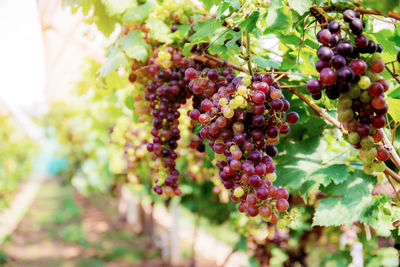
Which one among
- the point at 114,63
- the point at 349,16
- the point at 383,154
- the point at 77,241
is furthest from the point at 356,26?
the point at 77,241

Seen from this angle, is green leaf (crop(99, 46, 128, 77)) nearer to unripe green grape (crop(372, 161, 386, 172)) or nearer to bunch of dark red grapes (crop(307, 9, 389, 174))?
bunch of dark red grapes (crop(307, 9, 389, 174))

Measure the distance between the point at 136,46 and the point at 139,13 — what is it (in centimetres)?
15

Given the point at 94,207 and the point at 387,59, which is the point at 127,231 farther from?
the point at 387,59

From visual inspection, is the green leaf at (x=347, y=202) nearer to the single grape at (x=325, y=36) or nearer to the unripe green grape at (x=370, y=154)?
the unripe green grape at (x=370, y=154)

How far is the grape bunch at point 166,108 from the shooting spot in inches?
56.2

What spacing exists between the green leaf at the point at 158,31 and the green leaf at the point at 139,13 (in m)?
0.04

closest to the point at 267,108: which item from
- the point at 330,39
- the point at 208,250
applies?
the point at 330,39

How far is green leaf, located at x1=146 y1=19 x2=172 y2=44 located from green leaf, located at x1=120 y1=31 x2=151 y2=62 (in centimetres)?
8

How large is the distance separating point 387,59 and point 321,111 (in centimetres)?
30

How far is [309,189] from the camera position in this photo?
143 centimetres

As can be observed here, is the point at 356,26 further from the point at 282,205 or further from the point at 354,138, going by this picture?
the point at 282,205

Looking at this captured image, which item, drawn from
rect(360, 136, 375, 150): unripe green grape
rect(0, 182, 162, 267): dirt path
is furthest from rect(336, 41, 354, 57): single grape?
rect(0, 182, 162, 267): dirt path

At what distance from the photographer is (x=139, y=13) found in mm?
1441

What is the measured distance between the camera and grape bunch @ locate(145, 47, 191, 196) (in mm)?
1428
